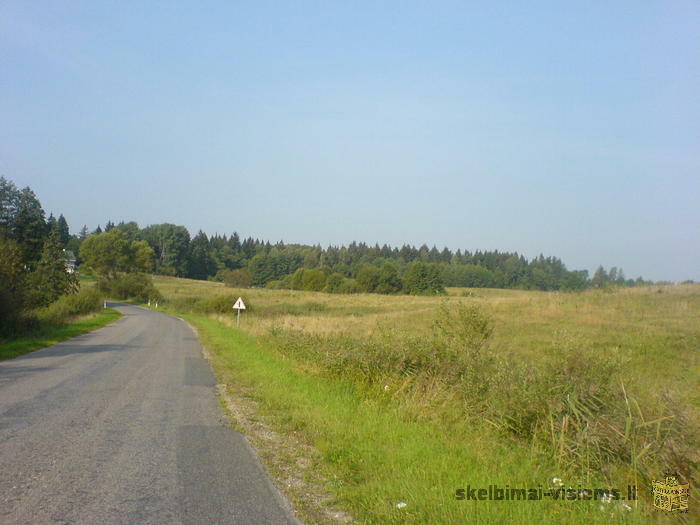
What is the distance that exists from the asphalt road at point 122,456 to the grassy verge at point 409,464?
3.09ft

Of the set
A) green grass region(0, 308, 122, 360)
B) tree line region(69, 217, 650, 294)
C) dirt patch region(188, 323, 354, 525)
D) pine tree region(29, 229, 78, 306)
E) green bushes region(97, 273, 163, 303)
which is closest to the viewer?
dirt patch region(188, 323, 354, 525)

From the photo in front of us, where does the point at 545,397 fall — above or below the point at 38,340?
above

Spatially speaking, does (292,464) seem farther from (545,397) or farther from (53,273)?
(53,273)

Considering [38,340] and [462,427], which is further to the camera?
[38,340]

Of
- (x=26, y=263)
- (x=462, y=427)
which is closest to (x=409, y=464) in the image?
(x=462, y=427)

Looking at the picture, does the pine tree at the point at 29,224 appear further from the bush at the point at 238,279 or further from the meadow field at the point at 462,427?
the meadow field at the point at 462,427

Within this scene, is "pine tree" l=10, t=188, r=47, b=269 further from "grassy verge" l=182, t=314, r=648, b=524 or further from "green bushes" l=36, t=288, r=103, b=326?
"grassy verge" l=182, t=314, r=648, b=524

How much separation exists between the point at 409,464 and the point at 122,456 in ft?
11.8

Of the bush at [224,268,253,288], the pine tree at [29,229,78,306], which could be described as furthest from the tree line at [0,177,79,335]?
the bush at [224,268,253,288]

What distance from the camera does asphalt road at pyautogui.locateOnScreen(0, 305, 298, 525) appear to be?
4926 millimetres

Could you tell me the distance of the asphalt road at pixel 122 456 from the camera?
4926 mm

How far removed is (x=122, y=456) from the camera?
6625mm

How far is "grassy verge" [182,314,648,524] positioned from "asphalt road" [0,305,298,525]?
941 mm

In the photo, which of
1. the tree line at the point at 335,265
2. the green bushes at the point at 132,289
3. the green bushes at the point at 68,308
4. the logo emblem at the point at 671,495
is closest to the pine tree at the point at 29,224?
the green bushes at the point at 68,308
